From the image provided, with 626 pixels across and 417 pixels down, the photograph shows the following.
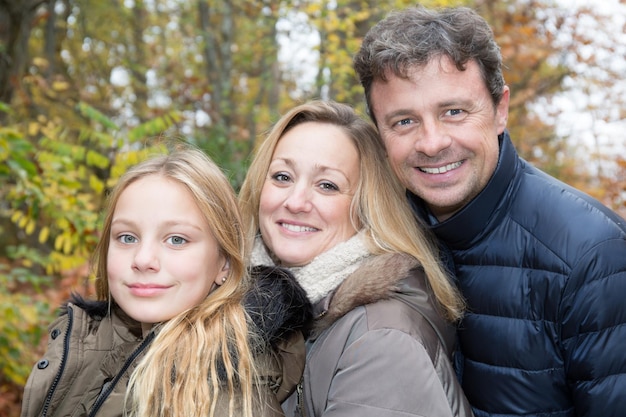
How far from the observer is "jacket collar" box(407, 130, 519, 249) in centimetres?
271

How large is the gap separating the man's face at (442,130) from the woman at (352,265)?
0.54ft

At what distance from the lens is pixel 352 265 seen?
2.66 m

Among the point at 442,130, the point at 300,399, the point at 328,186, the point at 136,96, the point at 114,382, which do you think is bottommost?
the point at 300,399

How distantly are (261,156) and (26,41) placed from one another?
3.87 meters

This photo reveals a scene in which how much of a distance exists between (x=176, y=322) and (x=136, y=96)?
13.4 meters

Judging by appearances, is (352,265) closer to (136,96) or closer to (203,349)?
(203,349)

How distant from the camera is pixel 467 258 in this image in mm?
2789

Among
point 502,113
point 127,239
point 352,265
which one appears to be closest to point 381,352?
point 352,265

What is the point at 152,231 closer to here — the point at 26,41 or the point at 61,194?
the point at 61,194

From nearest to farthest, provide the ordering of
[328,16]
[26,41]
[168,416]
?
[168,416]
[26,41]
[328,16]

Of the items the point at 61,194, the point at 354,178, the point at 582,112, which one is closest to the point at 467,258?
the point at 354,178

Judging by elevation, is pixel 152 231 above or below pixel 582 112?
below

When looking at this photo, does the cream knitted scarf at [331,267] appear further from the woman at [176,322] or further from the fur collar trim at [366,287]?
the woman at [176,322]

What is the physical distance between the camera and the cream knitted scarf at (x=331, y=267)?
2.61 m
